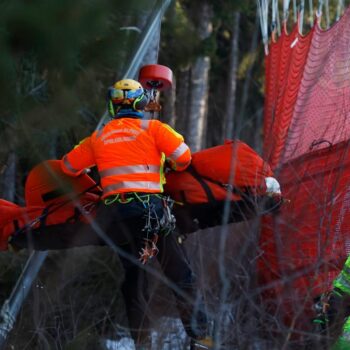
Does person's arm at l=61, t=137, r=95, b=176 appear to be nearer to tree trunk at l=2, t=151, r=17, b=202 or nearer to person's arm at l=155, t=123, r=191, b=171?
person's arm at l=155, t=123, r=191, b=171

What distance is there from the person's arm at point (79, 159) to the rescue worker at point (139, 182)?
0.15 feet

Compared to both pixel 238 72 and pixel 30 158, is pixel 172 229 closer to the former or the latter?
pixel 30 158

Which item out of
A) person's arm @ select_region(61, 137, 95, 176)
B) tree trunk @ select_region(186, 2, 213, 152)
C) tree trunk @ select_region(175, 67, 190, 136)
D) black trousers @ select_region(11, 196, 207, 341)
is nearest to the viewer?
black trousers @ select_region(11, 196, 207, 341)

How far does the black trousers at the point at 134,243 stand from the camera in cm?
512

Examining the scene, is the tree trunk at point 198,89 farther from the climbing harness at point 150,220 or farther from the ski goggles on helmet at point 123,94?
the climbing harness at point 150,220

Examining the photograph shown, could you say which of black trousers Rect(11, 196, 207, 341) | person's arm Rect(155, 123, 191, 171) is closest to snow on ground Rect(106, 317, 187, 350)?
black trousers Rect(11, 196, 207, 341)

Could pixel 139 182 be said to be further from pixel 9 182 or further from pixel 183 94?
pixel 183 94

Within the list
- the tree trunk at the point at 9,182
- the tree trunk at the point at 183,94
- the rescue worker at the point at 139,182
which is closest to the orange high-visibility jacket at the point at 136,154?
the rescue worker at the point at 139,182

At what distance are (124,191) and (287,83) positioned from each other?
2.28m

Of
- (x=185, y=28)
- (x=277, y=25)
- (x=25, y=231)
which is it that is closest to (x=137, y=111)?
(x=25, y=231)

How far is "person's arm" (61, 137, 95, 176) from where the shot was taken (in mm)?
5383

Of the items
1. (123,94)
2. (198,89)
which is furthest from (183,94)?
(123,94)

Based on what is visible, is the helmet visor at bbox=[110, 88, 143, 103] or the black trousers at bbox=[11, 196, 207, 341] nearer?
the black trousers at bbox=[11, 196, 207, 341]

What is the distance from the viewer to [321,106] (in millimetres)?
6242
